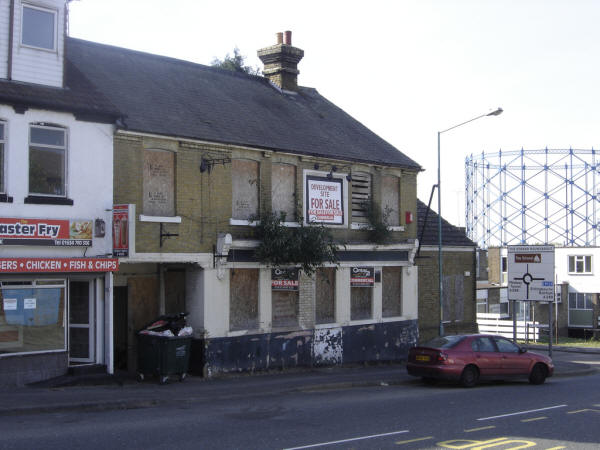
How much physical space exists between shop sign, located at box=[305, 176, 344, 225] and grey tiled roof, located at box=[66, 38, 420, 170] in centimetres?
83

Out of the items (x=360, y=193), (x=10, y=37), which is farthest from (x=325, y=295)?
(x=10, y=37)

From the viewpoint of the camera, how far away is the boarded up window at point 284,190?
20.6m

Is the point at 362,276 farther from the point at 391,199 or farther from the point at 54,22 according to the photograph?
the point at 54,22

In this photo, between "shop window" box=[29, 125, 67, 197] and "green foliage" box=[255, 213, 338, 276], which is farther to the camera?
"green foliage" box=[255, 213, 338, 276]

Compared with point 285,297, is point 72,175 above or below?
above

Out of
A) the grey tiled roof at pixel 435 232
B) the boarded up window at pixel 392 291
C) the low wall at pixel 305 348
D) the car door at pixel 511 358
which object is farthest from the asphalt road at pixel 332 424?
the grey tiled roof at pixel 435 232

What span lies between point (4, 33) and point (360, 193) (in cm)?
1161

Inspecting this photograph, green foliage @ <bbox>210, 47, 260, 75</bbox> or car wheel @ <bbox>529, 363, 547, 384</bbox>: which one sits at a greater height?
green foliage @ <bbox>210, 47, 260, 75</bbox>

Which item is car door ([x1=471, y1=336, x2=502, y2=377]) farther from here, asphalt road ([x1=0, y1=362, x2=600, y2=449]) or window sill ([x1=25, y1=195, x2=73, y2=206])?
window sill ([x1=25, y1=195, x2=73, y2=206])

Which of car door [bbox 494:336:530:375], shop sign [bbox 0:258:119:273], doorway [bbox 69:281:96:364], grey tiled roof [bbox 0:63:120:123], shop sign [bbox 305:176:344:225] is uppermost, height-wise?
grey tiled roof [bbox 0:63:120:123]

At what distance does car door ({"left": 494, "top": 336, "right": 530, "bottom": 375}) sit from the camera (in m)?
19.2

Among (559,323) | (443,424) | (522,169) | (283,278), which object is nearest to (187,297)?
(283,278)

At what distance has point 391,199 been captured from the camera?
2423cm

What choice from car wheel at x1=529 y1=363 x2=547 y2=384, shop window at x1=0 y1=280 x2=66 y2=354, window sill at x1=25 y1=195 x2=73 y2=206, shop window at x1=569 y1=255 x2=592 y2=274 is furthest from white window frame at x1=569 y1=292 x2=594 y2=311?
window sill at x1=25 y1=195 x2=73 y2=206
